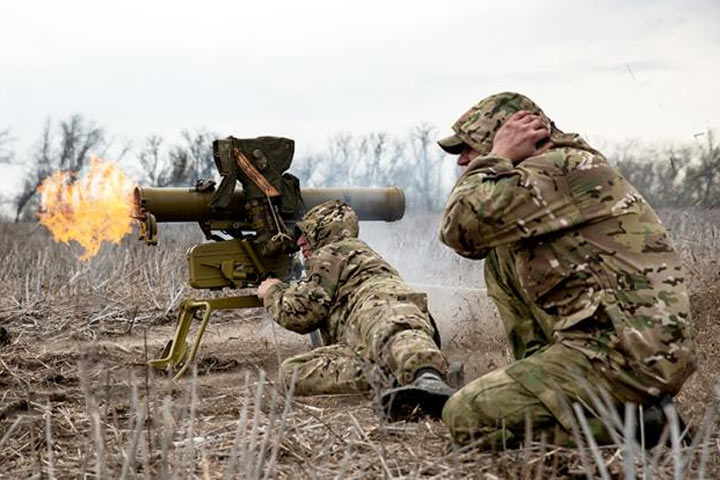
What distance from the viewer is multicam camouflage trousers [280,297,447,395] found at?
4742 millimetres

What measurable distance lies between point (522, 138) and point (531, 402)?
1.05 metres

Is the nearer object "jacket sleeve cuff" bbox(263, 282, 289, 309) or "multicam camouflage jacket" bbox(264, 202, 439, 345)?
"multicam camouflage jacket" bbox(264, 202, 439, 345)

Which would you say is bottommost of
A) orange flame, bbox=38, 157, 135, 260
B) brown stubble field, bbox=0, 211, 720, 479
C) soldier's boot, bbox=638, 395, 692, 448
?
brown stubble field, bbox=0, 211, 720, 479

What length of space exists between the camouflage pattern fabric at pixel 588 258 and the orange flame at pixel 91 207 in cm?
377

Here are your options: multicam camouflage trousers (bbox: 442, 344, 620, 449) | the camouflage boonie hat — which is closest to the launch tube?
the camouflage boonie hat

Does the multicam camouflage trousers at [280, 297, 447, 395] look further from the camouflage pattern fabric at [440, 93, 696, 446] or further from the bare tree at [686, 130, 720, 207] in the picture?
the bare tree at [686, 130, 720, 207]

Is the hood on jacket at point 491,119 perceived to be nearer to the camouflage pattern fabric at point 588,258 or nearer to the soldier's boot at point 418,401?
the camouflage pattern fabric at point 588,258

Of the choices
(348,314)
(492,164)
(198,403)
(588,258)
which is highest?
(492,164)

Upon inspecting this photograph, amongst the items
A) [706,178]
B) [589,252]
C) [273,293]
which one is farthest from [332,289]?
[706,178]

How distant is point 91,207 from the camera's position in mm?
7293

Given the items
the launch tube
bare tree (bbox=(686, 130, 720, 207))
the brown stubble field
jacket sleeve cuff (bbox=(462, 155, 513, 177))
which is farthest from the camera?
bare tree (bbox=(686, 130, 720, 207))

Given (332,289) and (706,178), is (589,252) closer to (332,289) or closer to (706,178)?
(332,289)

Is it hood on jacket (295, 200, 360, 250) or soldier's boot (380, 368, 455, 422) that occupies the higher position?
hood on jacket (295, 200, 360, 250)

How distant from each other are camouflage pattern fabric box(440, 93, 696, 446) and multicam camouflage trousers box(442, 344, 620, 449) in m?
0.01
